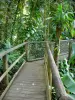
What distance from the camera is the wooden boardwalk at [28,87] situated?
4.16 meters

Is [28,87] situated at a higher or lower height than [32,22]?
lower

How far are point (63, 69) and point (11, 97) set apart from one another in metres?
5.60

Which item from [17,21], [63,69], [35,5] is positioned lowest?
[63,69]

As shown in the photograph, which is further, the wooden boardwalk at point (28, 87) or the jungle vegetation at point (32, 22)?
the jungle vegetation at point (32, 22)

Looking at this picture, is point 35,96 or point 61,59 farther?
point 61,59

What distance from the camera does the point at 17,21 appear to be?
32.1 feet

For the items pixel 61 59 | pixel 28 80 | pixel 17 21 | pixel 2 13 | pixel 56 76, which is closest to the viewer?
pixel 56 76

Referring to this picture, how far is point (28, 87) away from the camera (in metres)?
4.87

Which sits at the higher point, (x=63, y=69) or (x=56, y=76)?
(x=56, y=76)

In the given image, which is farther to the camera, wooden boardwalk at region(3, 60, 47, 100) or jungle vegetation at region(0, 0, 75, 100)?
jungle vegetation at region(0, 0, 75, 100)

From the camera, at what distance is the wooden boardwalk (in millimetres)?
4160

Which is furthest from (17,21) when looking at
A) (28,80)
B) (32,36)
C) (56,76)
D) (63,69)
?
(56,76)

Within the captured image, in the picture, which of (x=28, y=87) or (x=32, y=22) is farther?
(x=32, y=22)

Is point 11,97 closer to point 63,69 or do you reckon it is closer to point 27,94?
point 27,94
